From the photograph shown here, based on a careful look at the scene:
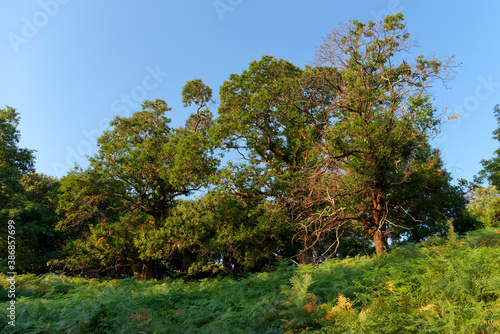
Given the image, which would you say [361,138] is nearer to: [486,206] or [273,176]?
[273,176]

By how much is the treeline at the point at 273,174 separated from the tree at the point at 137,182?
3.3 inches

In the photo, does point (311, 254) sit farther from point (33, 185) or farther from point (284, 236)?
point (33, 185)

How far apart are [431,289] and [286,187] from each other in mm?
10104

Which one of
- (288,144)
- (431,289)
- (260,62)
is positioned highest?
(260,62)

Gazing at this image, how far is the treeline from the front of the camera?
12781 millimetres

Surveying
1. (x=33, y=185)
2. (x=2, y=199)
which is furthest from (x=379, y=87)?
(x=33, y=185)

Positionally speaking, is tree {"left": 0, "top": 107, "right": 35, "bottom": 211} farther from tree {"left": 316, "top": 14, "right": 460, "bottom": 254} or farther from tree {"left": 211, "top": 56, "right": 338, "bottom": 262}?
tree {"left": 316, "top": 14, "right": 460, "bottom": 254}

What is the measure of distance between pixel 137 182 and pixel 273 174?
9167 mm

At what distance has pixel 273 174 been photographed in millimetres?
17141

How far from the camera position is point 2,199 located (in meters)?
23.4

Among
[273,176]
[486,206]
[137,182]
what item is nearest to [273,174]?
[273,176]

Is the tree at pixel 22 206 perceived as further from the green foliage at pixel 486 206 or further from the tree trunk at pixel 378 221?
the green foliage at pixel 486 206

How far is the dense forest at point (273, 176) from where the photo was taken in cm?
1270

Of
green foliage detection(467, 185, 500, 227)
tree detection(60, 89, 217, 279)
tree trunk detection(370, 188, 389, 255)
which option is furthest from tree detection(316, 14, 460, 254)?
green foliage detection(467, 185, 500, 227)
